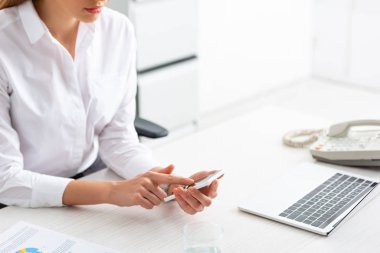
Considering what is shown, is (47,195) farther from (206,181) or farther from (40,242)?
(206,181)

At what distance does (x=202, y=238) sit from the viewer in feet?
4.66

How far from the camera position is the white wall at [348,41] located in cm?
470

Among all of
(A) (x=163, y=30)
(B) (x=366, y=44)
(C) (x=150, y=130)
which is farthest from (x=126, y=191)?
(B) (x=366, y=44)

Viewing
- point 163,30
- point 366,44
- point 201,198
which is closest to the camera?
point 201,198

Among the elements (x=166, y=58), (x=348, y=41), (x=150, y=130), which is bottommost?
(x=348, y=41)

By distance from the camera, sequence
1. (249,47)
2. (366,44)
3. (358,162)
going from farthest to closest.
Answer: (366,44), (249,47), (358,162)

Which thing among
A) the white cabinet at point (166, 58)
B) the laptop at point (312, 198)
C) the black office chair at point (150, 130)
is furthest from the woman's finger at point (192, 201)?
the white cabinet at point (166, 58)

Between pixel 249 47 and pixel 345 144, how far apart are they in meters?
2.68

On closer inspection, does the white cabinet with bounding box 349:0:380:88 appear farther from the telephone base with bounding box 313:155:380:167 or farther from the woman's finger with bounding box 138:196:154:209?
the woman's finger with bounding box 138:196:154:209

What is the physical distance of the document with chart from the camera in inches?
57.1

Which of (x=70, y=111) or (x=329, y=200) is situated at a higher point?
(x=70, y=111)

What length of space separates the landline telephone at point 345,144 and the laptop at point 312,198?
5 centimetres

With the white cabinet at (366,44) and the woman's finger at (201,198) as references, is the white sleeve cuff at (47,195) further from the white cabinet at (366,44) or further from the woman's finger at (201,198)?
the white cabinet at (366,44)

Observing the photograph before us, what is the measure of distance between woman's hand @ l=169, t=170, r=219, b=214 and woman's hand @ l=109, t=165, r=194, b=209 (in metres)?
0.03
